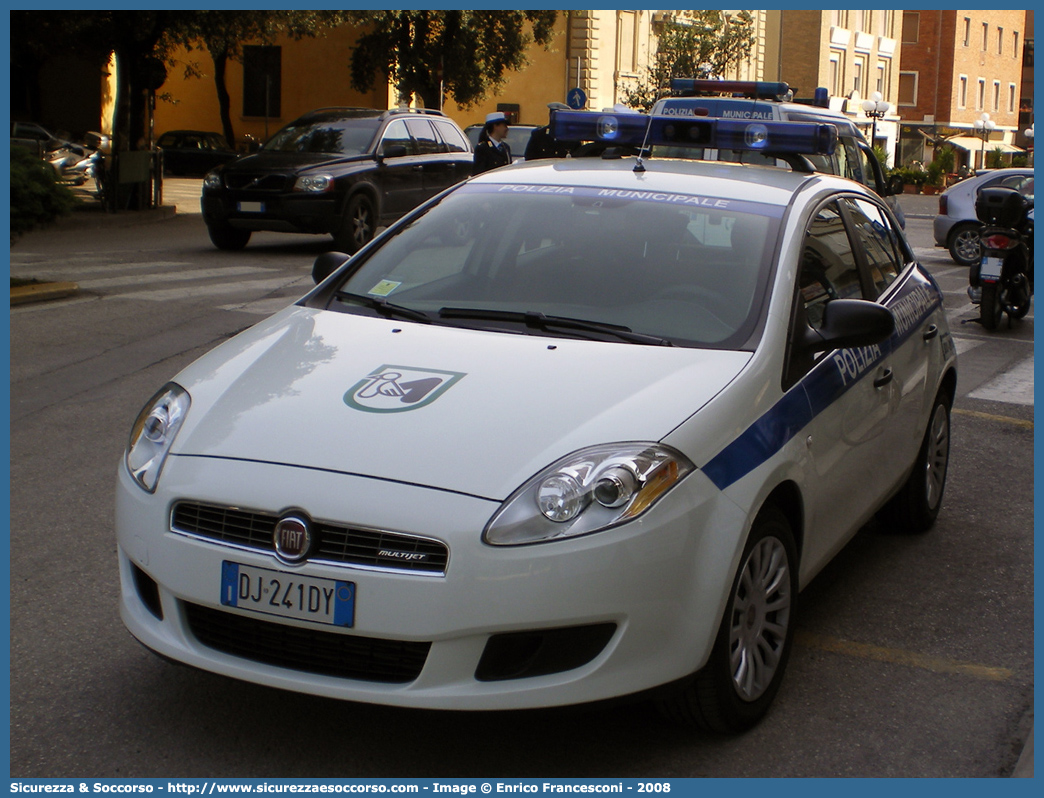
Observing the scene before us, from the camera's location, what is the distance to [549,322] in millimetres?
→ 4031

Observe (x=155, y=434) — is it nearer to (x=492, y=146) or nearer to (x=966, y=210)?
(x=492, y=146)

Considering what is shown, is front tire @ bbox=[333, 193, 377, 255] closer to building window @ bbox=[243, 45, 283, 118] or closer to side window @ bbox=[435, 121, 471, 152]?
side window @ bbox=[435, 121, 471, 152]

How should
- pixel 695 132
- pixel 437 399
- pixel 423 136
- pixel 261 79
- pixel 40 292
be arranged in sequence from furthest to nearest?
pixel 261 79 < pixel 423 136 < pixel 40 292 < pixel 695 132 < pixel 437 399

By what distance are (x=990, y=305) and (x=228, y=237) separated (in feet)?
30.6

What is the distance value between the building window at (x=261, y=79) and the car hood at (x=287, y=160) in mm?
27297

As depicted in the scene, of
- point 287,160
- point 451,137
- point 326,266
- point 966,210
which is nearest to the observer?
point 326,266

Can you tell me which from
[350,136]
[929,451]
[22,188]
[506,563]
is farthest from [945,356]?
[350,136]

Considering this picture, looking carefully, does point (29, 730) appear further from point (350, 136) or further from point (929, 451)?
point (350, 136)

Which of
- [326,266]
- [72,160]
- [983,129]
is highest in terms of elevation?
[983,129]

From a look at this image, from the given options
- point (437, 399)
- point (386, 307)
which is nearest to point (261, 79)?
point (386, 307)

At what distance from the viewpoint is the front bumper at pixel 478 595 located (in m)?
2.99

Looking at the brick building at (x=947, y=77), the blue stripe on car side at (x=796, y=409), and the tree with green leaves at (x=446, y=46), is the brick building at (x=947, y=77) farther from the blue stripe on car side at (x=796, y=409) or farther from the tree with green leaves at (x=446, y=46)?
the blue stripe on car side at (x=796, y=409)

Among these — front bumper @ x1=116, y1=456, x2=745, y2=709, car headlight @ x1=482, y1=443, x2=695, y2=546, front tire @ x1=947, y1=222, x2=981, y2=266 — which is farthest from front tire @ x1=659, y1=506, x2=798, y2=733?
front tire @ x1=947, y1=222, x2=981, y2=266

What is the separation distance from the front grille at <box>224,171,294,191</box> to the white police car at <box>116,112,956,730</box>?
11.3 metres
